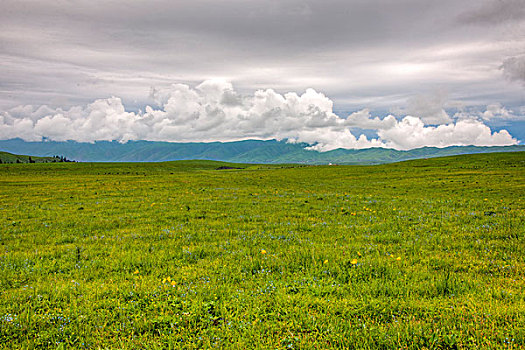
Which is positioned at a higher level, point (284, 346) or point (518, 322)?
point (518, 322)

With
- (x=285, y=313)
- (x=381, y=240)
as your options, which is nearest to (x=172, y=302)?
(x=285, y=313)

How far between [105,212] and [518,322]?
22836 millimetres

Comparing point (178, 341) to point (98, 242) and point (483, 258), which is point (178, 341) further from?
point (483, 258)

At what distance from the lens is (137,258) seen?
388 inches

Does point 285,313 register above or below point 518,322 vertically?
below

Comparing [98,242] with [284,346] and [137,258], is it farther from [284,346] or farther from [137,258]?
[284,346]

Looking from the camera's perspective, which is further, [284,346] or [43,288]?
[43,288]

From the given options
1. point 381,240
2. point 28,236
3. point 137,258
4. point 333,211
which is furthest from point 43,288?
point 333,211

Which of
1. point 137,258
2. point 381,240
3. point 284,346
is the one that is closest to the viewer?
point 284,346

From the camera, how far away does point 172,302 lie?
6695 millimetres

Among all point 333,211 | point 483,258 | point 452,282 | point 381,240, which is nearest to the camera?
point 452,282

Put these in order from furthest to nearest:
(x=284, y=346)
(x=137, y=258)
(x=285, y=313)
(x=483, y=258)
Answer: (x=137, y=258), (x=483, y=258), (x=285, y=313), (x=284, y=346)

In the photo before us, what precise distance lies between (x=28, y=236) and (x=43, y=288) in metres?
8.48

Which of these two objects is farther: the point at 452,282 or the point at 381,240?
the point at 381,240
